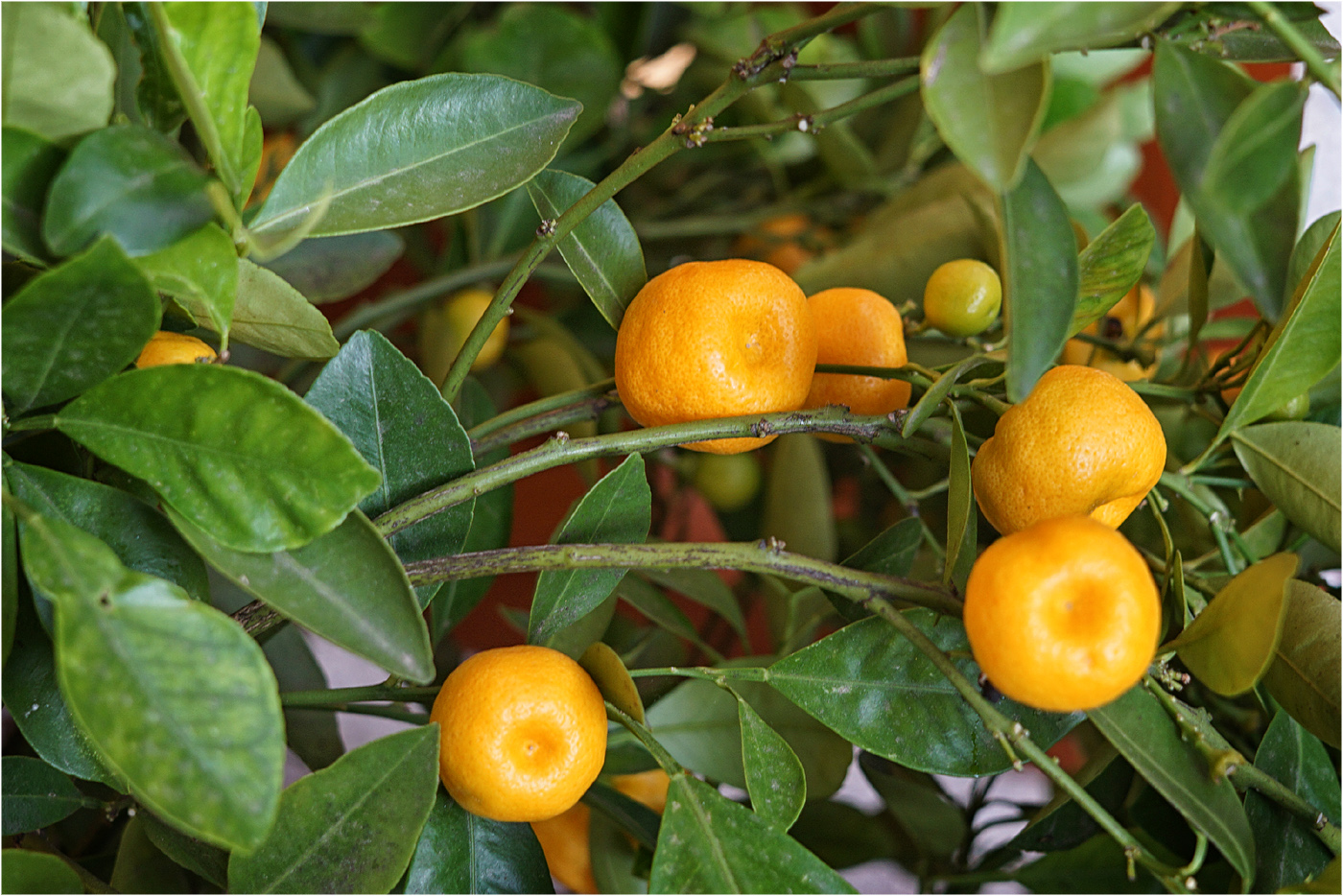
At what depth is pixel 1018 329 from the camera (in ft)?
1.04

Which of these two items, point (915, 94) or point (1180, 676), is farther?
point (915, 94)

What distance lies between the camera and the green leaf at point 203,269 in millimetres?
327

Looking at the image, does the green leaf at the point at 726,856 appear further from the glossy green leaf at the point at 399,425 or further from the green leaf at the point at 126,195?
the green leaf at the point at 126,195

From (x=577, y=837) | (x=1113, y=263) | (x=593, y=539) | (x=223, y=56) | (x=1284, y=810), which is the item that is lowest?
(x=577, y=837)

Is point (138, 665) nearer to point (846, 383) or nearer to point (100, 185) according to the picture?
point (100, 185)

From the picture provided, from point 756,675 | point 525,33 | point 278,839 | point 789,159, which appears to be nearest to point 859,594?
point 756,675

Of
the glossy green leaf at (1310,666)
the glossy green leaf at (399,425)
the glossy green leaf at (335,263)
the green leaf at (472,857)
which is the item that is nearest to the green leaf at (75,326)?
the glossy green leaf at (399,425)

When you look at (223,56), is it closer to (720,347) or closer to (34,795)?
(720,347)

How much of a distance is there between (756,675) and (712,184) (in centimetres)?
76

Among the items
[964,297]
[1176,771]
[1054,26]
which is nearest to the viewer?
[1054,26]

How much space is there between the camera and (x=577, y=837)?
627mm

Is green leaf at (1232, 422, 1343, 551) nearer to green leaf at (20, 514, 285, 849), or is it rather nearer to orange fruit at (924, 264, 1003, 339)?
orange fruit at (924, 264, 1003, 339)

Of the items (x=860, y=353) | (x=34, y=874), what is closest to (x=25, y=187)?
(x=34, y=874)

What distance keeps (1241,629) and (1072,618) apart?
8 centimetres
